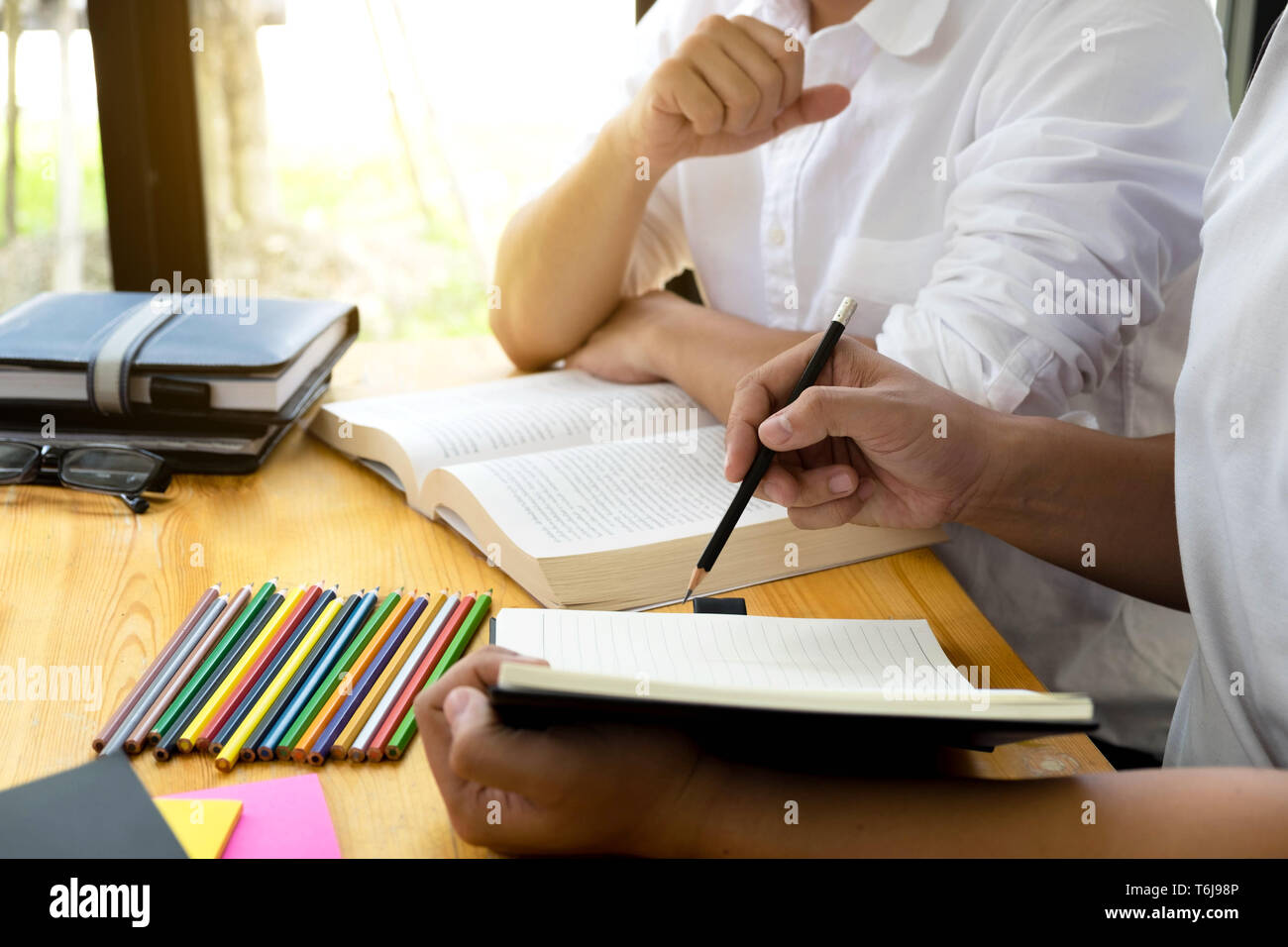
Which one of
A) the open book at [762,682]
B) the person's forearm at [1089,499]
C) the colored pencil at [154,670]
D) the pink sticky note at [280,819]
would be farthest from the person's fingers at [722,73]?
the pink sticky note at [280,819]

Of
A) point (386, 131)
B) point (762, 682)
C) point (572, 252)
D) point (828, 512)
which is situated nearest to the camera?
point (762, 682)

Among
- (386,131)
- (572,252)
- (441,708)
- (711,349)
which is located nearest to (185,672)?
(441,708)

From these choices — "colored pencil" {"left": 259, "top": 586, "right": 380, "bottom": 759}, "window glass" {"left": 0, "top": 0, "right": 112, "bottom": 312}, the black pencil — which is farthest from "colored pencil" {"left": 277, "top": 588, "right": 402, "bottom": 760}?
"window glass" {"left": 0, "top": 0, "right": 112, "bottom": 312}

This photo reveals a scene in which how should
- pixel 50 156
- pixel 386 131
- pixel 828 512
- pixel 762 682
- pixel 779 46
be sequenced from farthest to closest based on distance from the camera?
pixel 386 131, pixel 50 156, pixel 779 46, pixel 828 512, pixel 762 682

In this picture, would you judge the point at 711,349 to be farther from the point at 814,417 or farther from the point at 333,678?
the point at 333,678

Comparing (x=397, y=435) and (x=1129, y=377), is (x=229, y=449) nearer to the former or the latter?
(x=397, y=435)

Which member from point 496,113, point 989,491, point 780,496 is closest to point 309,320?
point 780,496

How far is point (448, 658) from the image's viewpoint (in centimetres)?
73

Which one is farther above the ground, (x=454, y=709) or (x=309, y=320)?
(x=309, y=320)

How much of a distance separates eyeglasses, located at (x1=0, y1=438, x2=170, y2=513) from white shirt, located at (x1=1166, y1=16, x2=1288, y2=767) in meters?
0.91

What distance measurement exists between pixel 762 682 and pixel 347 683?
0.88 feet

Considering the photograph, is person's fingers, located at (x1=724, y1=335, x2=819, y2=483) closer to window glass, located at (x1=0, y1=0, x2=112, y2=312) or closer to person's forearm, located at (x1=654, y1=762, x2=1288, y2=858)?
person's forearm, located at (x1=654, y1=762, x2=1288, y2=858)

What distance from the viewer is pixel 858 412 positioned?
0.79 meters
